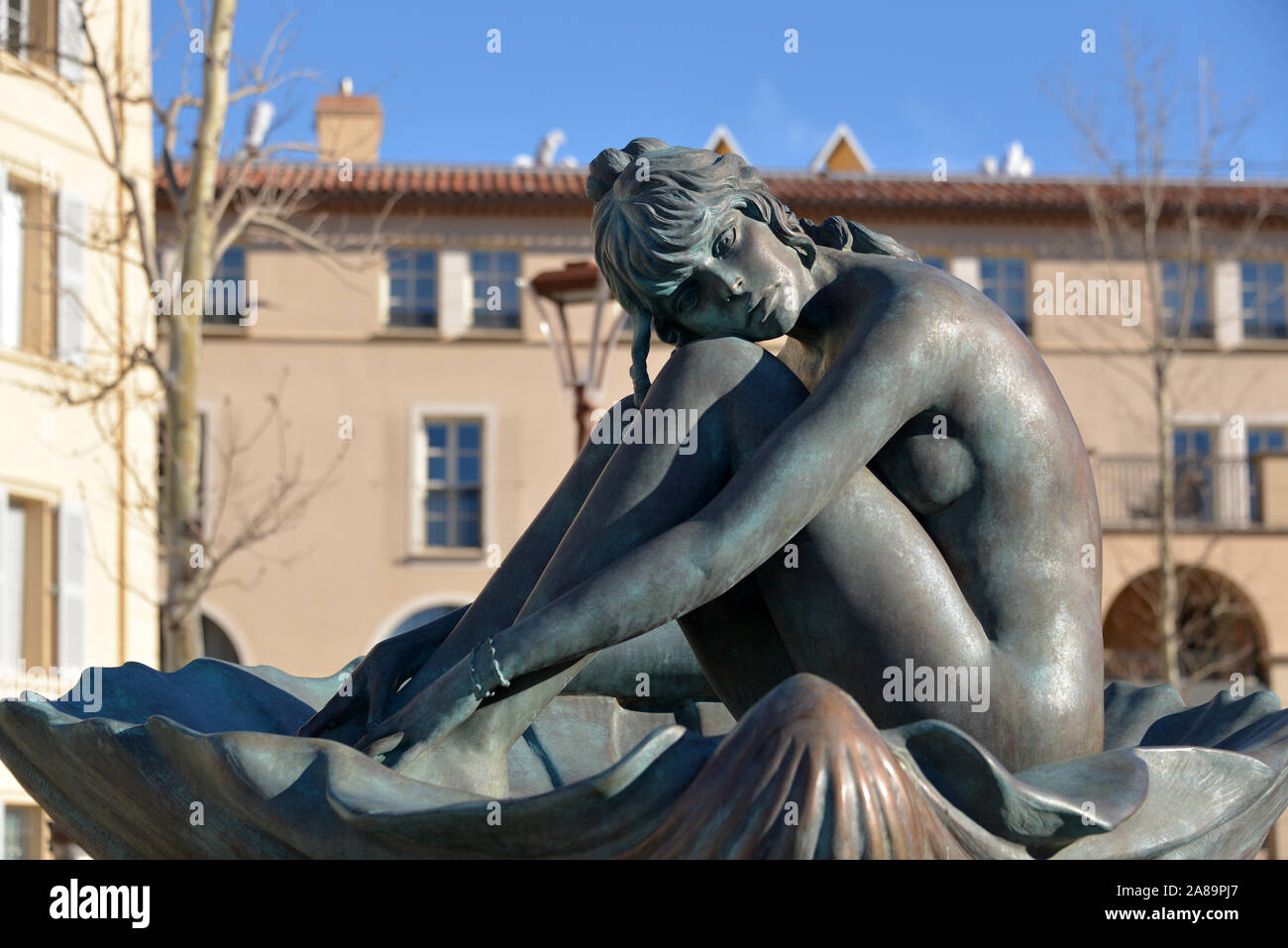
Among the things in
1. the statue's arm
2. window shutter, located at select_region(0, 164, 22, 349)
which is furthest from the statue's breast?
window shutter, located at select_region(0, 164, 22, 349)

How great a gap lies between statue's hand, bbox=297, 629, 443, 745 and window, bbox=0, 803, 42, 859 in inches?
662

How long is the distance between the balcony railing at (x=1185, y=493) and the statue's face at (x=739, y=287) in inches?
1107

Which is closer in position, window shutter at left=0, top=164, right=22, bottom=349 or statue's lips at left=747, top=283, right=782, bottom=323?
statue's lips at left=747, top=283, right=782, bottom=323

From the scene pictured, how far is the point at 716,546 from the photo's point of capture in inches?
107

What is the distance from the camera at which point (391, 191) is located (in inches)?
1286

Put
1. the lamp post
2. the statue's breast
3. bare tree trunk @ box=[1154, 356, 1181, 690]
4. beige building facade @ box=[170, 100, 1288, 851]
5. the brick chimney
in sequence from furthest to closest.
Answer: the brick chimney, beige building facade @ box=[170, 100, 1288, 851], bare tree trunk @ box=[1154, 356, 1181, 690], the lamp post, the statue's breast

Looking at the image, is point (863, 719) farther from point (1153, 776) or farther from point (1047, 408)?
point (1047, 408)

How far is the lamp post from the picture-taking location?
33.9 feet

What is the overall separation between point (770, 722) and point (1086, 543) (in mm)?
928

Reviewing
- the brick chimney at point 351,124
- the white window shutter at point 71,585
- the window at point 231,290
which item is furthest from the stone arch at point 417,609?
the white window shutter at point 71,585

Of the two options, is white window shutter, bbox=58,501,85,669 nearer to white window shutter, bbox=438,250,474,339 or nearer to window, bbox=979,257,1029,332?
white window shutter, bbox=438,250,474,339

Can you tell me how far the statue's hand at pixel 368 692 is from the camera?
307 cm

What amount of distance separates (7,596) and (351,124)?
1940cm
